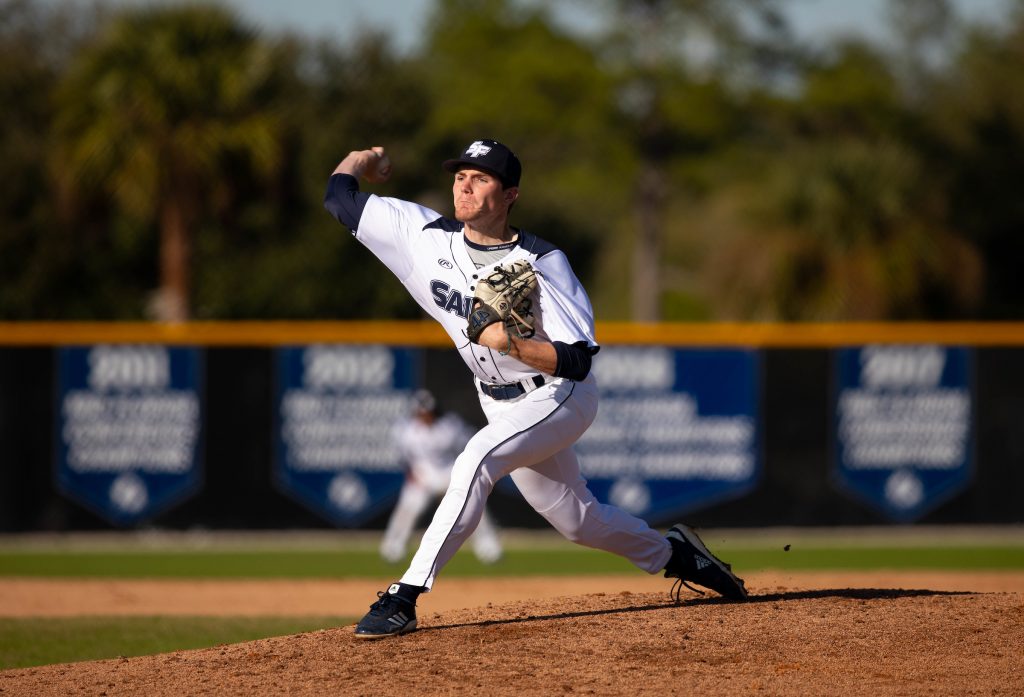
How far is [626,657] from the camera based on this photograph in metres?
5.05

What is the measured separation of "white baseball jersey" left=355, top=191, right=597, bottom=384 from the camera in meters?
5.06

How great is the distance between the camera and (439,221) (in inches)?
213

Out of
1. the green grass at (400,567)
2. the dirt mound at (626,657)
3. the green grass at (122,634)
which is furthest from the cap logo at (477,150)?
the green grass at (400,567)

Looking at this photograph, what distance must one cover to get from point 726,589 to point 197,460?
948 cm

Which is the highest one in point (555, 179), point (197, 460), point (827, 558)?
point (555, 179)

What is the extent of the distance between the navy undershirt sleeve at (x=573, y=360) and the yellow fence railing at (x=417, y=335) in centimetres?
968

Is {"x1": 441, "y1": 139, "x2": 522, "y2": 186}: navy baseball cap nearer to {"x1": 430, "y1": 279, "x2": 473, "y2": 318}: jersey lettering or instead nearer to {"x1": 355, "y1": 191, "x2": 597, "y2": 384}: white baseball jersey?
{"x1": 355, "y1": 191, "x2": 597, "y2": 384}: white baseball jersey

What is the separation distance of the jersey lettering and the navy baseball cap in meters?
0.45

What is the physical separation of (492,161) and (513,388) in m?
0.86

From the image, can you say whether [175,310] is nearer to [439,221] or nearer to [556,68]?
[556,68]

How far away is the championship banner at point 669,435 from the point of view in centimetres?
1480

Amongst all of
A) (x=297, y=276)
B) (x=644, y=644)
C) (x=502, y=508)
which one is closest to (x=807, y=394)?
(x=502, y=508)

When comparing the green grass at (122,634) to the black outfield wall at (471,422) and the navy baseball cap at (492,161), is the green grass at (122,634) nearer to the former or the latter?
the navy baseball cap at (492,161)

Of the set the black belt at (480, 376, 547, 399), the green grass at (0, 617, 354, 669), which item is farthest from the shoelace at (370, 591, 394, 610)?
the green grass at (0, 617, 354, 669)
